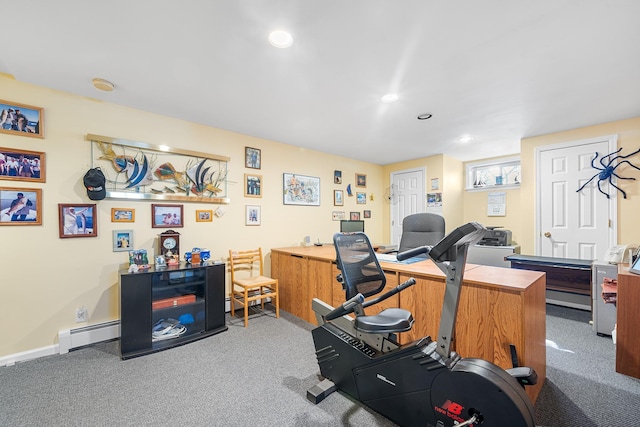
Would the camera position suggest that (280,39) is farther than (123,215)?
No

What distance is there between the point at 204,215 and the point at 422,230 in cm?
277

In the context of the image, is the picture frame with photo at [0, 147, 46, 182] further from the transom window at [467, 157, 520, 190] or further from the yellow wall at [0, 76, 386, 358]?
the transom window at [467, 157, 520, 190]

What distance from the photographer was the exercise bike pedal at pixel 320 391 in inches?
71.7

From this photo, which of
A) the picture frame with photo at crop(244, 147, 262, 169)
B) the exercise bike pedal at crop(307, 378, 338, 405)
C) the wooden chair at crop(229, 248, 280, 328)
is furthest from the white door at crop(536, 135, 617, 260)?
the picture frame with photo at crop(244, 147, 262, 169)

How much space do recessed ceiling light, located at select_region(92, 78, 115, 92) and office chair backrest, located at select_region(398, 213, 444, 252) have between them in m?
3.41

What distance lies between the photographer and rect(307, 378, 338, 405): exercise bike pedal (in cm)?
182

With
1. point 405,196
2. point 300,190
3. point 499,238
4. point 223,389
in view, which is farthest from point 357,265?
point 405,196

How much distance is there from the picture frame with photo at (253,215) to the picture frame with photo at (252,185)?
7.4 inches

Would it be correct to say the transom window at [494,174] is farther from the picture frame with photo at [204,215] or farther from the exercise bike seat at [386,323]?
the picture frame with photo at [204,215]

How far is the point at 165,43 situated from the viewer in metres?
1.86

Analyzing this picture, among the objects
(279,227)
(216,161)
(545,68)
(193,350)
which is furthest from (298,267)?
(545,68)

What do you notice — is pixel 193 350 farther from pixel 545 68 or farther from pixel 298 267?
pixel 545 68

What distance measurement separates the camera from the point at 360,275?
195 centimetres

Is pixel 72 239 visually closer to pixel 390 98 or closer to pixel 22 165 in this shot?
pixel 22 165
